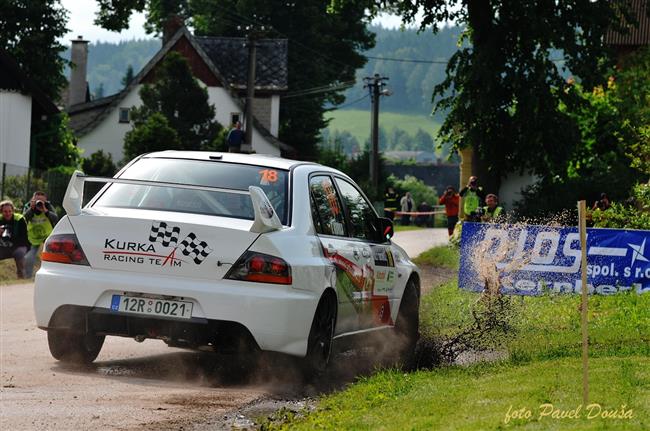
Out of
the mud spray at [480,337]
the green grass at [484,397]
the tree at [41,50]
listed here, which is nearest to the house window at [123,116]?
the tree at [41,50]

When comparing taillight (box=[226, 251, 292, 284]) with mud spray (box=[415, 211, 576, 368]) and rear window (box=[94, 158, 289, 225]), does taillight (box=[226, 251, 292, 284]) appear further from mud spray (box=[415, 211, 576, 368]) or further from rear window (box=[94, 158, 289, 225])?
mud spray (box=[415, 211, 576, 368])

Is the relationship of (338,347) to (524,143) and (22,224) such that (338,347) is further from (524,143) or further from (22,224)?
(524,143)

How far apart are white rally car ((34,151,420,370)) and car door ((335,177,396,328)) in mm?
629

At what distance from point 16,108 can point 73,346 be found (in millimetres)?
37244

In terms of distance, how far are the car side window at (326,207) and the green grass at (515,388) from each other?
1.21 metres

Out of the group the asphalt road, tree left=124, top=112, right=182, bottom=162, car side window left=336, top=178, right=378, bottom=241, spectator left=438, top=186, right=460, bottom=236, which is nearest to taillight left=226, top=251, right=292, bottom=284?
the asphalt road

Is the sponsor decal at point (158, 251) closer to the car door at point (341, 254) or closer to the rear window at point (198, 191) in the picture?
the rear window at point (198, 191)

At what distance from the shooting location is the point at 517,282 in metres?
18.9

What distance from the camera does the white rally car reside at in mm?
9914

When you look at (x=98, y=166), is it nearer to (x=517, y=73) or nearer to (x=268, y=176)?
(x=517, y=73)

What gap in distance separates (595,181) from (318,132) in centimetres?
4170

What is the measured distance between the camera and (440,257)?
31.1 meters

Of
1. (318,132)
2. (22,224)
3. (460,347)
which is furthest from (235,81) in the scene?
(460,347)

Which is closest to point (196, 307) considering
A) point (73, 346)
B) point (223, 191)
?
point (223, 191)
